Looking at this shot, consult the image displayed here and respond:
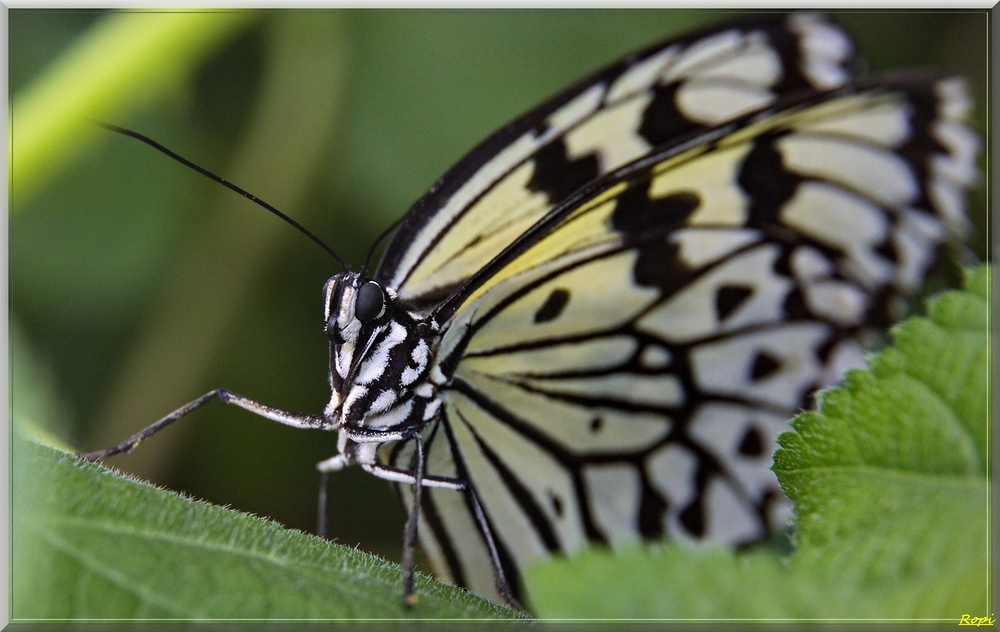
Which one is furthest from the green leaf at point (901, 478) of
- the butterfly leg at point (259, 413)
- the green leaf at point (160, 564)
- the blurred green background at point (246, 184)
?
the blurred green background at point (246, 184)

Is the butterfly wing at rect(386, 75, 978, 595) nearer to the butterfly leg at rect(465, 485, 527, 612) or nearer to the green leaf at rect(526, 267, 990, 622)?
the butterfly leg at rect(465, 485, 527, 612)

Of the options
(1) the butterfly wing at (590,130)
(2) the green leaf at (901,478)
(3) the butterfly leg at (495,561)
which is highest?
(1) the butterfly wing at (590,130)

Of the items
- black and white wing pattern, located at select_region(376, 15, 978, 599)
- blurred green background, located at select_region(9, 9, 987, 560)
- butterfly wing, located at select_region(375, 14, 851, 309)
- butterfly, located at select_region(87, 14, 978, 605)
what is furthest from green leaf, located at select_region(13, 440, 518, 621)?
blurred green background, located at select_region(9, 9, 987, 560)

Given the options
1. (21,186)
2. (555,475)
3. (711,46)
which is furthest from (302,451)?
(711,46)

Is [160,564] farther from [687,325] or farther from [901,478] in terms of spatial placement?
[687,325]

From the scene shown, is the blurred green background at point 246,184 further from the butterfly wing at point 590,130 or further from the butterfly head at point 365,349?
the butterfly head at point 365,349
